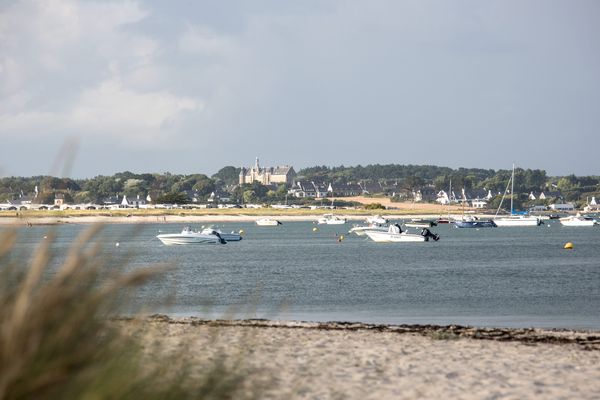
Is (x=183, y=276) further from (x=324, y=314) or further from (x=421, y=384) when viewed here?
(x=421, y=384)

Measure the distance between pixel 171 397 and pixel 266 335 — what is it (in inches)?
524

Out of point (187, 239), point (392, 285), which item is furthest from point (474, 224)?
point (392, 285)

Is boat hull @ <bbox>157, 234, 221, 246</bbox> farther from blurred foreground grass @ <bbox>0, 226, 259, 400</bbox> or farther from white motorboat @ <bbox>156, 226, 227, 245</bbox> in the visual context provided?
blurred foreground grass @ <bbox>0, 226, 259, 400</bbox>

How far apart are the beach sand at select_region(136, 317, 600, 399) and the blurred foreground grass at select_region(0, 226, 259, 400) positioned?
373 cm

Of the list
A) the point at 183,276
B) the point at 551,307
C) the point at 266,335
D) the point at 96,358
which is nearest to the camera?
the point at 96,358

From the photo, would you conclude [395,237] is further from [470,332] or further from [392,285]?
[470,332]

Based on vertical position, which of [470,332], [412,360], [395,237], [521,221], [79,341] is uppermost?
[79,341]

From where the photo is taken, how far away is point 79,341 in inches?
191

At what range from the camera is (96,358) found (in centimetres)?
484

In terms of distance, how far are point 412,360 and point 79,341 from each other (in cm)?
1085

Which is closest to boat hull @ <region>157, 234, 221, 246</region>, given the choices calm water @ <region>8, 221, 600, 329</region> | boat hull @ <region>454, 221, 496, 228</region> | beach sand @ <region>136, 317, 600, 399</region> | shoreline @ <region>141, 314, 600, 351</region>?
calm water @ <region>8, 221, 600, 329</region>

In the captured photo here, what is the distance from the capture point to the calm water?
27938 mm

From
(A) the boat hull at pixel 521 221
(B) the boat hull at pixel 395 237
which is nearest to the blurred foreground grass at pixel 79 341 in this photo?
(B) the boat hull at pixel 395 237

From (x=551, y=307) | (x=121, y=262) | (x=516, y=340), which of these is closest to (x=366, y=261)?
(x=551, y=307)
